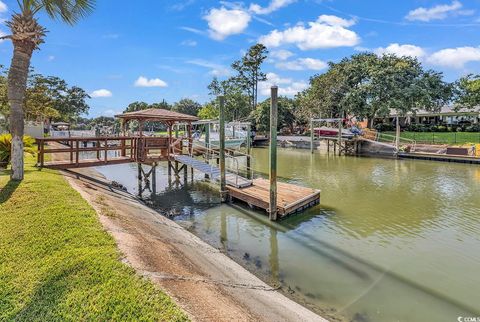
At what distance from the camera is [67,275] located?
Answer: 14.8ft

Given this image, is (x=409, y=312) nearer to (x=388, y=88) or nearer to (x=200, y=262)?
(x=200, y=262)

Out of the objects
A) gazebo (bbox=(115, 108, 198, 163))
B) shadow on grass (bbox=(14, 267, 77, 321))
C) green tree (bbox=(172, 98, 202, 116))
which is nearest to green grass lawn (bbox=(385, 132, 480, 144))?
gazebo (bbox=(115, 108, 198, 163))

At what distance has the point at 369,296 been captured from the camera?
20.1 feet

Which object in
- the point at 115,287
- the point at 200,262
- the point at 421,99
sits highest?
the point at 421,99

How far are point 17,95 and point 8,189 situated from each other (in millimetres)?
3304

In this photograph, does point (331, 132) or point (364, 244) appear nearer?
point (364, 244)

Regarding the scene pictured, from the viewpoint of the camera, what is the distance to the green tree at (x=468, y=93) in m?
34.3

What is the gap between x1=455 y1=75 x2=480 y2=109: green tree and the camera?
3431cm

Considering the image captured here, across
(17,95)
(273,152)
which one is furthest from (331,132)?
(17,95)

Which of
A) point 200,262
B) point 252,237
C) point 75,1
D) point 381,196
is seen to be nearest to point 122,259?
point 200,262

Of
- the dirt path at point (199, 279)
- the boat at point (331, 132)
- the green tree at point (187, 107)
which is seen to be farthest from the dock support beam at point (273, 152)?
the green tree at point (187, 107)

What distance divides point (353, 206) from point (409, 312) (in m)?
7.40

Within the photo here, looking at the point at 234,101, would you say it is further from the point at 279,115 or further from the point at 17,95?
the point at 17,95

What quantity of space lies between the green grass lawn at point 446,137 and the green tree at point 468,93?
143 inches
